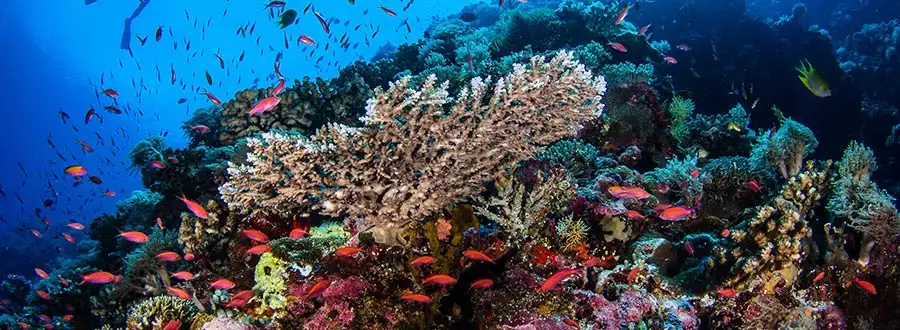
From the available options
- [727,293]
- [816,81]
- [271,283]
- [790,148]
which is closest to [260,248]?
[271,283]

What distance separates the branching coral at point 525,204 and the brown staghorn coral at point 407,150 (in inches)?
11.5

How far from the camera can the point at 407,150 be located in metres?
4.14

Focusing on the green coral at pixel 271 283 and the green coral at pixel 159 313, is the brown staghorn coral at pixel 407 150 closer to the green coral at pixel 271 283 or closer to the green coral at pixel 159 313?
the green coral at pixel 271 283

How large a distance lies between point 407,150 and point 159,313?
3522mm

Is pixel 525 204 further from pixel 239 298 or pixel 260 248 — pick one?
pixel 239 298

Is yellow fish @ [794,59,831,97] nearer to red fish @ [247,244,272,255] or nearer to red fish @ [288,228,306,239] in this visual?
red fish @ [288,228,306,239]

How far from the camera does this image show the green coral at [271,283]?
4520mm

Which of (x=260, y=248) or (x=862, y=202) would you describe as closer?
(x=260, y=248)

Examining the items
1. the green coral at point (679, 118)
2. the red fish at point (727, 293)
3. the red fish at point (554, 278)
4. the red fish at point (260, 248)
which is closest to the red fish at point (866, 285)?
the red fish at point (727, 293)

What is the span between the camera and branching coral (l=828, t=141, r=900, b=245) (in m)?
4.64

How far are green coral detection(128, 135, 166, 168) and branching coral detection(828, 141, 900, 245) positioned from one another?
11.1 m

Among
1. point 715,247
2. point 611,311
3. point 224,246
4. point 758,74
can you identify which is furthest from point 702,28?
point 224,246

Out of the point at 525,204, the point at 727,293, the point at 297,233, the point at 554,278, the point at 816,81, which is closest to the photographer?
→ the point at 554,278

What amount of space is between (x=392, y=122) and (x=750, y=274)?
3.94 m
